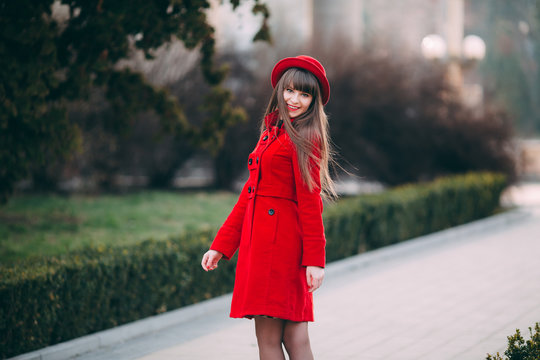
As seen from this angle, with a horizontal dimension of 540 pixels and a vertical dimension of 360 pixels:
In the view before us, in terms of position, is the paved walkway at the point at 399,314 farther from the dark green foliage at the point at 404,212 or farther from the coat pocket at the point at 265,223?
the coat pocket at the point at 265,223

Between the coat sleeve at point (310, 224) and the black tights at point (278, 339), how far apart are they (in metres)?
0.37

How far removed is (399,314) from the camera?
6617mm

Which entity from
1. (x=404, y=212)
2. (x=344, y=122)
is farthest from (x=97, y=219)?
(x=344, y=122)

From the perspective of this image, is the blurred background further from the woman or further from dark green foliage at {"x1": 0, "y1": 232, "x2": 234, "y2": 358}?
the woman

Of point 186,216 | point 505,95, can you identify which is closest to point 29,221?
point 186,216

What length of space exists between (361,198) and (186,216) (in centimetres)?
393

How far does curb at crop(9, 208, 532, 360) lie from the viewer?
210 inches

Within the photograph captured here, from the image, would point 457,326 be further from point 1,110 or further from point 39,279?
point 1,110

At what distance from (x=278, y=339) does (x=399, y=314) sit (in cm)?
336

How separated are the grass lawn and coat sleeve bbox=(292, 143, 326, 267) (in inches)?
223

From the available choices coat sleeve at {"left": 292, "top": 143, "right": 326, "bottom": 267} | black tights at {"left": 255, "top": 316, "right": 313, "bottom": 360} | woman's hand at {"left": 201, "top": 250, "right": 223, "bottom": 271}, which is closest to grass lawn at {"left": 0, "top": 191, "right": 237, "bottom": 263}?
woman's hand at {"left": 201, "top": 250, "right": 223, "bottom": 271}

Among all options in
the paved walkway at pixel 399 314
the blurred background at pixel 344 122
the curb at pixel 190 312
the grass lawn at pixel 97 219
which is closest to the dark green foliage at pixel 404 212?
the curb at pixel 190 312

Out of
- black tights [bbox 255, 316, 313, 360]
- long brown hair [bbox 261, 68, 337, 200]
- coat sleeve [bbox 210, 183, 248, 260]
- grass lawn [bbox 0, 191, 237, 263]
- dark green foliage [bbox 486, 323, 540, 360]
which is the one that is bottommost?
grass lawn [bbox 0, 191, 237, 263]

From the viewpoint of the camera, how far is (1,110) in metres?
6.05
